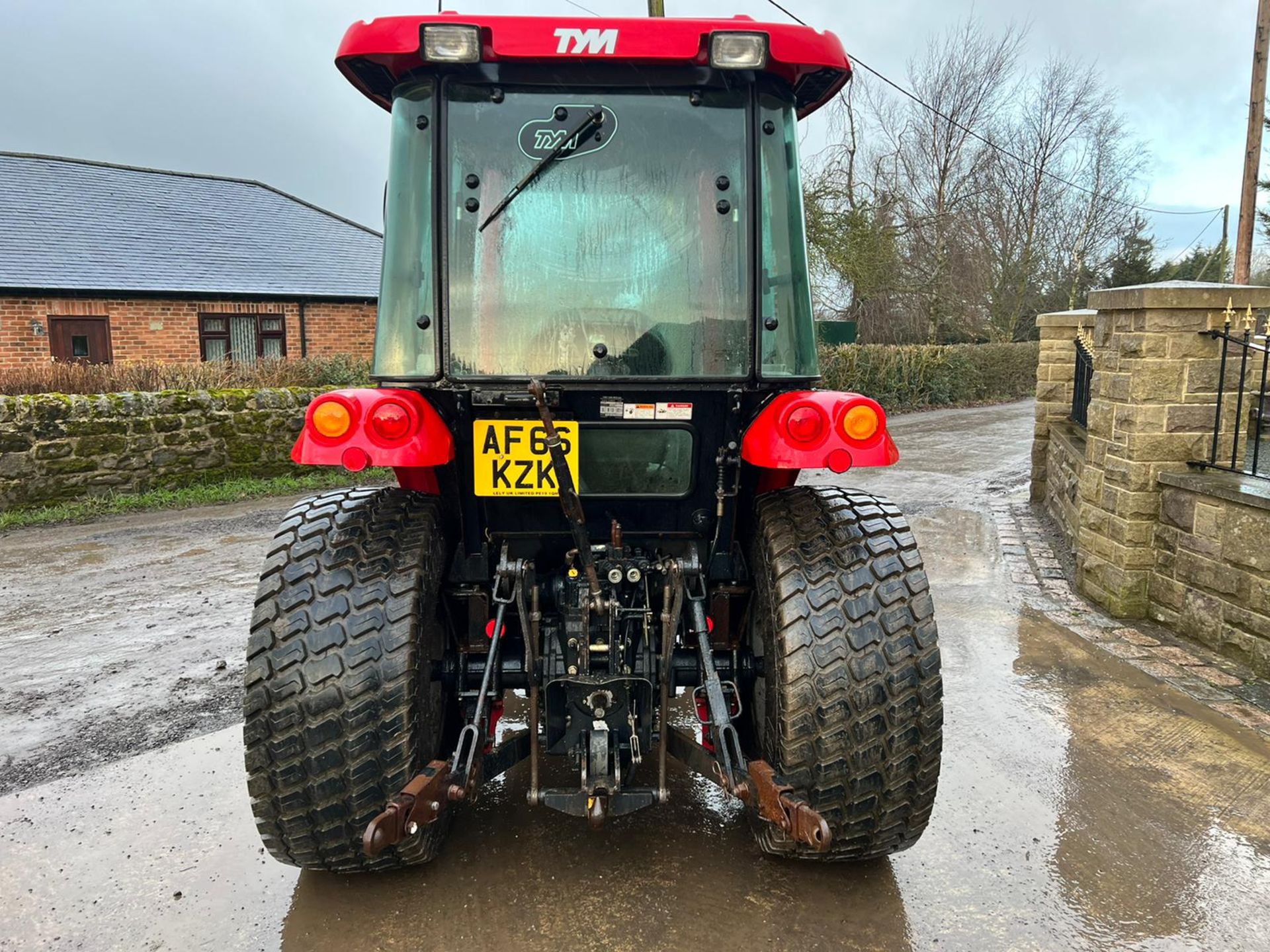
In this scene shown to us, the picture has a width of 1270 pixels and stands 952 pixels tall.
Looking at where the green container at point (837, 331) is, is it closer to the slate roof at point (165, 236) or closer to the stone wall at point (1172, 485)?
the slate roof at point (165, 236)

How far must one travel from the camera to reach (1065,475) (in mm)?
7375

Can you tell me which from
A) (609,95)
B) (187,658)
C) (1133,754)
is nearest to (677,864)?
(1133,754)

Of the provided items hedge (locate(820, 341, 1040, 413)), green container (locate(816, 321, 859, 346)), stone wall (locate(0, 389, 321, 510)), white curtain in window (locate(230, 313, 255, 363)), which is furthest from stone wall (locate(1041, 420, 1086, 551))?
white curtain in window (locate(230, 313, 255, 363))

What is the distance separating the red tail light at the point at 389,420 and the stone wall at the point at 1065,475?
5036 mm

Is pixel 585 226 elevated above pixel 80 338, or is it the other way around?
pixel 585 226

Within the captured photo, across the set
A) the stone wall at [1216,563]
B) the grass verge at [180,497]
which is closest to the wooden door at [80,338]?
the grass verge at [180,497]

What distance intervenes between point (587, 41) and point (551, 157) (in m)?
0.33

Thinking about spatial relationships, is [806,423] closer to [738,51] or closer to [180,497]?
[738,51]

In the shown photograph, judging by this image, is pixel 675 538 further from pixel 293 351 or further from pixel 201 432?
pixel 293 351

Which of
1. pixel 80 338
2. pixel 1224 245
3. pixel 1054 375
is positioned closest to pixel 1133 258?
pixel 1224 245

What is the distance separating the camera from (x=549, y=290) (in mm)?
2656

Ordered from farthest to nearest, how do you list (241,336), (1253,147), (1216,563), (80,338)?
(241,336)
(80,338)
(1253,147)
(1216,563)

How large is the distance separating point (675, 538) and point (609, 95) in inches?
54.4

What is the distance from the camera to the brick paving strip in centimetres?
419
